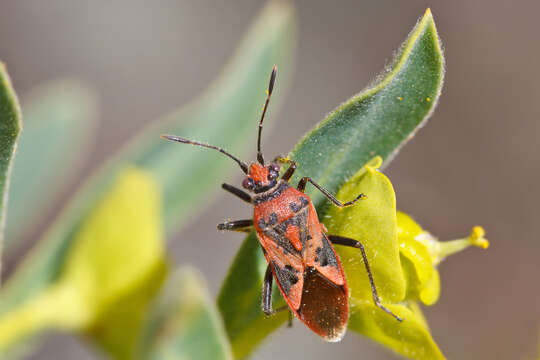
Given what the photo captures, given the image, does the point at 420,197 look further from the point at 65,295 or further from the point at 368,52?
the point at 65,295

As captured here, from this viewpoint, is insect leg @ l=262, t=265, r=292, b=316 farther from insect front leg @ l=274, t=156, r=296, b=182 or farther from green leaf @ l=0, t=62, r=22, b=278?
green leaf @ l=0, t=62, r=22, b=278

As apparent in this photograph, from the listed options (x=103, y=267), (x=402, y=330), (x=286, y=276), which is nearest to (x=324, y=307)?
(x=286, y=276)

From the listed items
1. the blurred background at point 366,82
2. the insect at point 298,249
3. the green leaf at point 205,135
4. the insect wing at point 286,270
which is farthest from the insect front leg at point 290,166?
the blurred background at point 366,82

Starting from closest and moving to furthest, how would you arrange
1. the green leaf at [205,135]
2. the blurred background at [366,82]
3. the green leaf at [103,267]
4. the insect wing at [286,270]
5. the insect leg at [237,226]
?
the insect wing at [286,270] → the green leaf at [103,267] → the insect leg at [237,226] → the green leaf at [205,135] → the blurred background at [366,82]

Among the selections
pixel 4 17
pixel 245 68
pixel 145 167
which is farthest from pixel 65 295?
pixel 4 17

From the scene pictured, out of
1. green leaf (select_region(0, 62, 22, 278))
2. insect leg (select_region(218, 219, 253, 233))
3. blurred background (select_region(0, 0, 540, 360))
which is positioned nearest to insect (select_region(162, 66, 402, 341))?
insect leg (select_region(218, 219, 253, 233))

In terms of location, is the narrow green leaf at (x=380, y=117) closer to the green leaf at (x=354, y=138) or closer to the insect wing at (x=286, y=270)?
the green leaf at (x=354, y=138)

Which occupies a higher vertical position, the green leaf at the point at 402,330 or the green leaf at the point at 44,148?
the green leaf at the point at 402,330
